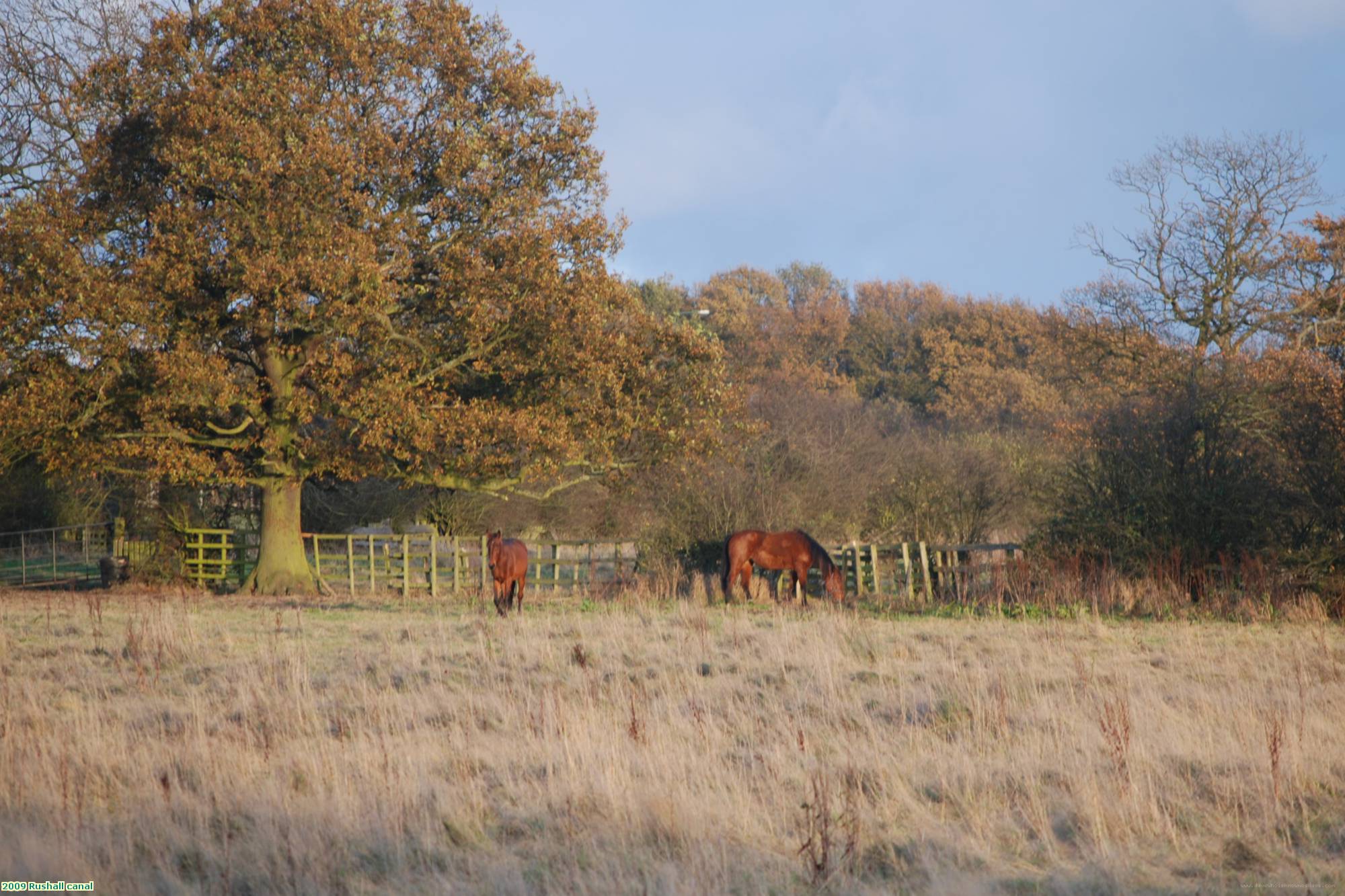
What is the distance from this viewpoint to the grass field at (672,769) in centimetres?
525

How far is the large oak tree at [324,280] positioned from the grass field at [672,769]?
29.0 ft

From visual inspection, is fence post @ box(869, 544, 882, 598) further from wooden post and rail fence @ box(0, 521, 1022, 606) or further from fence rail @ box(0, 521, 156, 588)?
fence rail @ box(0, 521, 156, 588)

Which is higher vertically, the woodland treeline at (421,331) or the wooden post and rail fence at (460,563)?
the woodland treeline at (421,331)

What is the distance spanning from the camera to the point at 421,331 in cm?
2180

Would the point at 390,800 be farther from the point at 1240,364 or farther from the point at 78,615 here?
the point at 1240,364

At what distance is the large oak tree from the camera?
1906 cm

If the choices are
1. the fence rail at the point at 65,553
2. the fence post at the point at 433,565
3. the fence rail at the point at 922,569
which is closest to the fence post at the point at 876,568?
the fence rail at the point at 922,569

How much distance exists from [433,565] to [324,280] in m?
6.52

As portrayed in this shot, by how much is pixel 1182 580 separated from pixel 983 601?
9.67 feet

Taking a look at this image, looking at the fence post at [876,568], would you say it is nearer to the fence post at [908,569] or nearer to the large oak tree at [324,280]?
the fence post at [908,569]

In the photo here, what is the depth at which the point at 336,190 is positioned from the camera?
63.9 feet

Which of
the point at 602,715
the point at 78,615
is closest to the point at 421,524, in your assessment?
the point at 78,615

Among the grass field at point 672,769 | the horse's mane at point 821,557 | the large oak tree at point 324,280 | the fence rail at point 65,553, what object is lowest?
the grass field at point 672,769

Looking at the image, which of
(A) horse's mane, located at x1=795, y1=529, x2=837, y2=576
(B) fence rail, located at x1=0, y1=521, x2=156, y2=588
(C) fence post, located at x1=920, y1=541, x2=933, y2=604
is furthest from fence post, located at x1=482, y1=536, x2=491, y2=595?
(C) fence post, located at x1=920, y1=541, x2=933, y2=604
